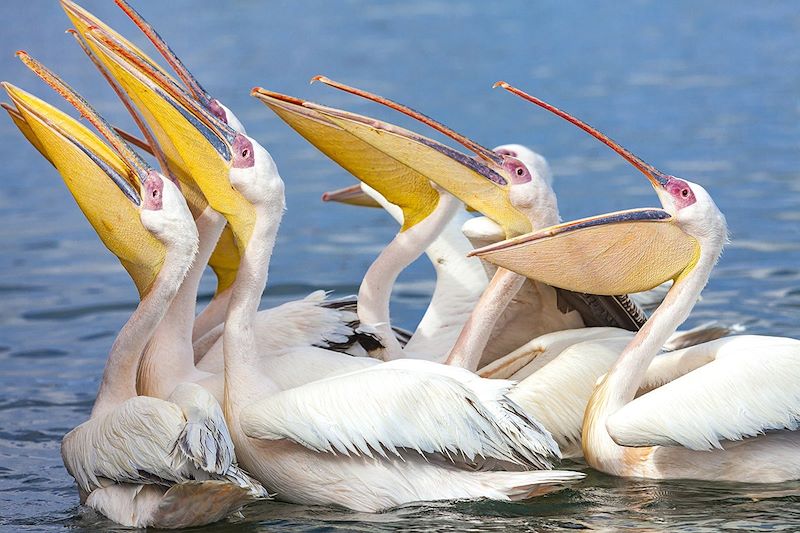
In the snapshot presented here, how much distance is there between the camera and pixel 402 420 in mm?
3924

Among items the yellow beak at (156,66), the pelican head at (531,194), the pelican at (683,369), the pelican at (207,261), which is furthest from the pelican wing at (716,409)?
the yellow beak at (156,66)

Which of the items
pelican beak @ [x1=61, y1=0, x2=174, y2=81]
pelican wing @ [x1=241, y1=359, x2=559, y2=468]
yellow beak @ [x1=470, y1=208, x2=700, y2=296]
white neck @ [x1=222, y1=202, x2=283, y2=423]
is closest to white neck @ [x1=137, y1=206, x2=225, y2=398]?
white neck @ [x1=222, y1=202, x2=283, y2=423]

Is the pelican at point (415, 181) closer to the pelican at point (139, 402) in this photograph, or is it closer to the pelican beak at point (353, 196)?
the pelican at point (139, 402)

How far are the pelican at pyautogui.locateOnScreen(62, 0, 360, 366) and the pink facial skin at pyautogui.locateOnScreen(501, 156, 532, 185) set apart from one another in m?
0.85

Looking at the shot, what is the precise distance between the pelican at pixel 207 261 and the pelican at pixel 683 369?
92cm

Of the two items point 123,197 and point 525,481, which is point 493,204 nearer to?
point 525,481

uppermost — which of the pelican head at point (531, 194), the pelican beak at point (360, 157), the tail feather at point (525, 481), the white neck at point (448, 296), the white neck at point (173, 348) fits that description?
the pelican beak at point (360, 157)

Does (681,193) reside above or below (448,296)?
above

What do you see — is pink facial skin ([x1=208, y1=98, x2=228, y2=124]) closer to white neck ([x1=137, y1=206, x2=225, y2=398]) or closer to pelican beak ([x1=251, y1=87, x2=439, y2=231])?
pelican beak ([x1=251, y1=87, x2=439, y2=231])

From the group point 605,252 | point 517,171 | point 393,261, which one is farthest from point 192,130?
point 605,252

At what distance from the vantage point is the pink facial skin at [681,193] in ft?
13.9

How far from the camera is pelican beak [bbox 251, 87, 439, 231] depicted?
461 centimetres

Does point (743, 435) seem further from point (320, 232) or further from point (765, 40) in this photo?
point (765, 40)

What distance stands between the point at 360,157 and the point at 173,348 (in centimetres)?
95
